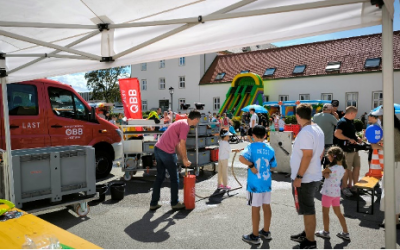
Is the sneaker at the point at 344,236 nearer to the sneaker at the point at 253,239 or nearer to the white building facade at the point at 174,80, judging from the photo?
the sneaker at the point at 253,239

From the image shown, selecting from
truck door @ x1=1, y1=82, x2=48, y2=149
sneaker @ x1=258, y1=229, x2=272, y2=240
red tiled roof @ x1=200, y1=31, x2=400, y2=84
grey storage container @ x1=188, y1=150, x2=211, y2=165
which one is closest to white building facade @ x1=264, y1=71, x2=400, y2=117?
red tiled roof @ x1=200, y1=31, x2=400, y2=84

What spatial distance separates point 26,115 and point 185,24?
18.0 feet

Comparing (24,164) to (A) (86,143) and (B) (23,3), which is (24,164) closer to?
(B) (23,3)

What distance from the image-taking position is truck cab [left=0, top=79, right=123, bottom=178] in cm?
700

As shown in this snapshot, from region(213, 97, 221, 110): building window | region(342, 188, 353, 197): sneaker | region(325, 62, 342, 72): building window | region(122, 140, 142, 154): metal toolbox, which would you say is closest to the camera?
region(342, 188, 353, 197): sneaker

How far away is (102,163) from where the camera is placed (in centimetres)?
848

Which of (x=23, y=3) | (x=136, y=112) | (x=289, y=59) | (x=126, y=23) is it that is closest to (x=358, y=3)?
(x=126, y=23)

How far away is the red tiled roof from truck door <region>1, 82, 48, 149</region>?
85.6 ft

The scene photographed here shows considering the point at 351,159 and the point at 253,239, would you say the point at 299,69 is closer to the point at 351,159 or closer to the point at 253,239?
the point at 351,159

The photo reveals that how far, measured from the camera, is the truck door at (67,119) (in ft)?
24.6

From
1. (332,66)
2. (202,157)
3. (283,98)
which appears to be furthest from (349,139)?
(283,98)

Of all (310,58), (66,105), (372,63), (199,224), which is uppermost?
(310,58)

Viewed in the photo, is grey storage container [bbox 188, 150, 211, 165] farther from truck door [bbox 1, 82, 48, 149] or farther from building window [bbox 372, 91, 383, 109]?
building window [bbox 372, 91, 383, 109]

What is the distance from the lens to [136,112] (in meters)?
14.3
